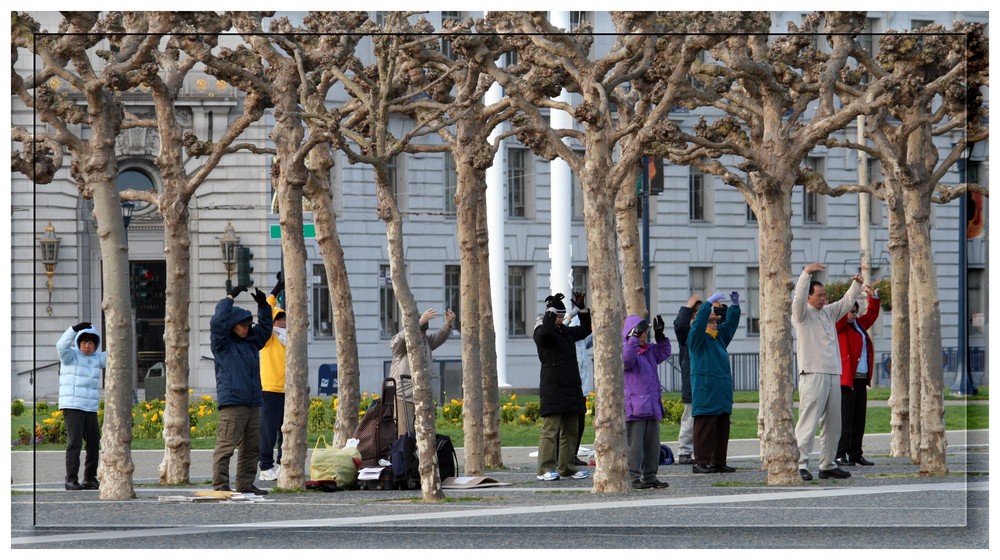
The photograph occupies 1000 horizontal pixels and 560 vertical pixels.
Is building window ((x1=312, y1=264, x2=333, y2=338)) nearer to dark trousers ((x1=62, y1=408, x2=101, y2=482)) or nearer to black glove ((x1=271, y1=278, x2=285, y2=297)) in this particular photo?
dark trousers ((x1=62, y1=408, x2=101, y2=482))

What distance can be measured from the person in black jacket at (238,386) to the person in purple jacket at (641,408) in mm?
2987

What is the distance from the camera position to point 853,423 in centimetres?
1850

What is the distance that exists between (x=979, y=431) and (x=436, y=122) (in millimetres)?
10879

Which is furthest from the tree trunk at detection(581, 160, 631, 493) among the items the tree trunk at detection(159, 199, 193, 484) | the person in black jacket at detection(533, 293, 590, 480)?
the tree trunk at detection(159, 199, 193, 484)

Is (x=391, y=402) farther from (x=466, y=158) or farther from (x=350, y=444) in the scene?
(x=466, y=158)

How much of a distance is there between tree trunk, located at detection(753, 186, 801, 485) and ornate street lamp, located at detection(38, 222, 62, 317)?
13962mm

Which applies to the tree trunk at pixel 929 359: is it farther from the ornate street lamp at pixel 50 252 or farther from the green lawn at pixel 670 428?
the ornate street lamp at pixel 50 252

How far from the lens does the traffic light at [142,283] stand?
24.0 metres

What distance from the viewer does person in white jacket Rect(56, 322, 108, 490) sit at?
16484 mm

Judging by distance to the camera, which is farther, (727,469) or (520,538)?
(727,469)

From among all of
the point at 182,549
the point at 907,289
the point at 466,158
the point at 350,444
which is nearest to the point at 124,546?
the point at 182,549

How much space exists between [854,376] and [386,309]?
21709 mm

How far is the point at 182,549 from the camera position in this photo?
10805 millimetres
